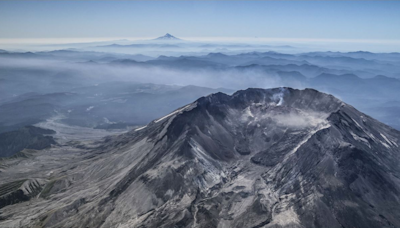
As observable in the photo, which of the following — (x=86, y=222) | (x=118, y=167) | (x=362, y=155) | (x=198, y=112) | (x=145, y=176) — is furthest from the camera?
(x=198, y=112)

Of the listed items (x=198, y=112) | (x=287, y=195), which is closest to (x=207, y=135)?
(x=198, y=112)

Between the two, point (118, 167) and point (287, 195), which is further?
point (118, 167)

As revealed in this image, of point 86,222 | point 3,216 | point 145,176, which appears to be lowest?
point 3,216

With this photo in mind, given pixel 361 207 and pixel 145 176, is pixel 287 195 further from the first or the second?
pixel 145 176

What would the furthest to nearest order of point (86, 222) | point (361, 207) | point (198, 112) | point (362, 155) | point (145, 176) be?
point (198, 112), point (145, 176), point (362, 155), point (86, 222), point (361, 207)

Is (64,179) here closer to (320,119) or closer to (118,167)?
(118,167)

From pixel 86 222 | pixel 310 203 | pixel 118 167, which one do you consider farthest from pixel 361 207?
pixel 118 167

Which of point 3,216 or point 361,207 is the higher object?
point 361,207
